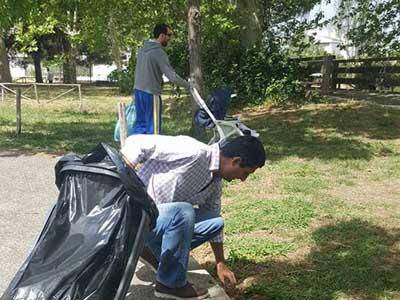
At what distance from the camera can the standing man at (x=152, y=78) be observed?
654 centimetres

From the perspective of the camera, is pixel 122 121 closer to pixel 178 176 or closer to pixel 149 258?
pixel 149 258

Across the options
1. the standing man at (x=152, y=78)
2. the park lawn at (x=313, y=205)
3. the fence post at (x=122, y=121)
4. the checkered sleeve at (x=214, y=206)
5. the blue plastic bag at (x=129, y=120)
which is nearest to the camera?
the checkered sleeve at (x=214, y=206)

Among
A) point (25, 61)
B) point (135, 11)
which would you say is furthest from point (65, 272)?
point (25, 61)

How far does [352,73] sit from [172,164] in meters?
14.8

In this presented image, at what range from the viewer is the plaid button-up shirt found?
3025 millimetres

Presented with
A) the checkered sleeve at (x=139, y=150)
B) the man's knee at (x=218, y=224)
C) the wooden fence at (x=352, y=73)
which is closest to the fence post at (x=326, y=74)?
the wooden fence at (x=352, y=73)


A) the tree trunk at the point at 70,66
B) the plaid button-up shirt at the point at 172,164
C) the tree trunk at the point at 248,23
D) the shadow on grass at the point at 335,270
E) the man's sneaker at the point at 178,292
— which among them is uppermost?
the tree trunk at the point at 248,23

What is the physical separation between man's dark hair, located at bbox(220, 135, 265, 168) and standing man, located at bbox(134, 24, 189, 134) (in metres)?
3.53

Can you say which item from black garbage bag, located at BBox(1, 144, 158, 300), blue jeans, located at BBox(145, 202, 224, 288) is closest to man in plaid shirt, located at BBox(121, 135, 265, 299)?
blue jeans, located at BBox(145, 202, 224, 288)

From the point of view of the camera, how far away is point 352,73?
1689 cm

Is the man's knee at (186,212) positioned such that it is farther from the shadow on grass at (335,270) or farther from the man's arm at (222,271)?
the shadow on grass at (335,270)

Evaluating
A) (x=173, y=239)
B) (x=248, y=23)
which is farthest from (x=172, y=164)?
(x=248, y=23)

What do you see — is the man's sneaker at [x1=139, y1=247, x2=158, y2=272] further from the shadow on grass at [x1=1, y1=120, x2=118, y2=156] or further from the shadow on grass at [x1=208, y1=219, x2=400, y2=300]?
the shadow on grass at [x1=1, y1=120, x2=118, y2=156]

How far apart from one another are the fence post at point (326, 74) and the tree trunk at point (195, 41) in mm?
7295
